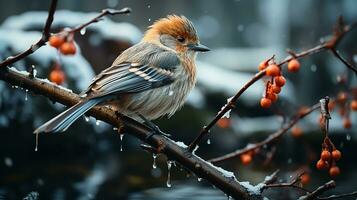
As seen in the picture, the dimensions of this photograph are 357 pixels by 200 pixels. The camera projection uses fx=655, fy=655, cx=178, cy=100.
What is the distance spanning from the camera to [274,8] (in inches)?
742

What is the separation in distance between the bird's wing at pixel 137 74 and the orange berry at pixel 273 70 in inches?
43.6

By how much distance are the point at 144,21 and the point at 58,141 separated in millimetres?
8047

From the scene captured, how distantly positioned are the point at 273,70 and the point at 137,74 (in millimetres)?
1394

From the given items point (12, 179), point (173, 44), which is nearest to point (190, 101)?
point (12, 179)

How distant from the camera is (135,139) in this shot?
7980 mm

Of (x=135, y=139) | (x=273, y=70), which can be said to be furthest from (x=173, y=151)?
(x=135, y=139)

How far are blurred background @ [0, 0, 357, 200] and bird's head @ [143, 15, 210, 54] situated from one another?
0.79 meters

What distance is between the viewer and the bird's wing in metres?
3.89

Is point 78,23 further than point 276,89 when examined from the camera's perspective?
Yes

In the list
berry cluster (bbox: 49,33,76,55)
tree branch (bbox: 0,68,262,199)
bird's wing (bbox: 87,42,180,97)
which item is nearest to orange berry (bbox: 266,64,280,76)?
tree branch (bbox: 0,68,262,199)

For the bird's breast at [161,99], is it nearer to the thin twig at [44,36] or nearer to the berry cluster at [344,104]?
the berry cluster at [344,104]

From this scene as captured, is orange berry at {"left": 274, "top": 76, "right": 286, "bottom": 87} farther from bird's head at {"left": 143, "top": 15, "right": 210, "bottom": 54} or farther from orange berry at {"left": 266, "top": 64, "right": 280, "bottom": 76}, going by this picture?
bird's head at {"left": 143, "top": 15, "right": 210, "bottom": 54}

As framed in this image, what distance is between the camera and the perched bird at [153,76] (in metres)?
3.91

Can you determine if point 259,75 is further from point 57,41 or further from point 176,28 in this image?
point 176,28
